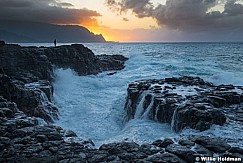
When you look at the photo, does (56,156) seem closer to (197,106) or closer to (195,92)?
(197,106)

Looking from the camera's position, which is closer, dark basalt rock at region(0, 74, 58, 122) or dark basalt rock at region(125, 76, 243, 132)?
dark basalt rock at region(125, 76, 243, 132)

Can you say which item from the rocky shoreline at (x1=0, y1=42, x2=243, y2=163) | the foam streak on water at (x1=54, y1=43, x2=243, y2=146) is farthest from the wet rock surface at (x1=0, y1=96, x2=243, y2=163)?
the foam streak on water at (x1=54, y1=43, x2=243, y2=146)

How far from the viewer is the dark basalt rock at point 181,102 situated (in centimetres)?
1395

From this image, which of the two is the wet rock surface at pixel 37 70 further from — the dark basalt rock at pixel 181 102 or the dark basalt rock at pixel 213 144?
the dark basalt rock at pixel 213 144

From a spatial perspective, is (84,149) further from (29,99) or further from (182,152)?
(29,99)

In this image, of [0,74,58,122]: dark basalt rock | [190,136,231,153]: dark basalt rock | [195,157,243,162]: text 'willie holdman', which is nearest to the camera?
[195,157,243,162]: text 'willie holdman'

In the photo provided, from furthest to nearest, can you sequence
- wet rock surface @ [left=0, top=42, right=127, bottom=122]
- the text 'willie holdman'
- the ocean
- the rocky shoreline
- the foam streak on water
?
wet rock surface @ [left=0, top=42, right=127, bottom=122]
the foam streak on water
the ocean
the rocky shoreline
the text 'willie holdman'

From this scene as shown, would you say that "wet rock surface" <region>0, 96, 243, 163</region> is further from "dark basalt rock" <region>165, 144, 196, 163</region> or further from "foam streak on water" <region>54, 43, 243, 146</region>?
"foam streak on water" <region>54, 43, 243, 146</region>

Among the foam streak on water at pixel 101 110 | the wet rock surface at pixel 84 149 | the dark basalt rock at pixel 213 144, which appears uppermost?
the dark basalt rock at pixel 213 144

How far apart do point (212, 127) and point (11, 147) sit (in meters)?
9.27

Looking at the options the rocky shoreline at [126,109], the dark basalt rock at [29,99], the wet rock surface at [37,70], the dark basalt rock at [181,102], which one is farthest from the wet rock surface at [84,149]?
the wet rock surface at [37,70]

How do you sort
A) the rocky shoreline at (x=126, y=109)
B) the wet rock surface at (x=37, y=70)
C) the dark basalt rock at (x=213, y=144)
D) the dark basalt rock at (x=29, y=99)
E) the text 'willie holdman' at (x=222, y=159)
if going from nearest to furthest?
the text 'willie holdman' at (x=222, y=159)
the rocky shoreline at (x=126, y=109)
the dark basalt rock at (x=213, y=144)
the dark basalt rock at (x=29, y=99)
the wet rock surface at (x=37, y=70)

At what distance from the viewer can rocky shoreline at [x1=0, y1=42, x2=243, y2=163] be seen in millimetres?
9594

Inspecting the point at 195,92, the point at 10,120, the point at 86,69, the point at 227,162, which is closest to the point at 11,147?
the point at 10,120
